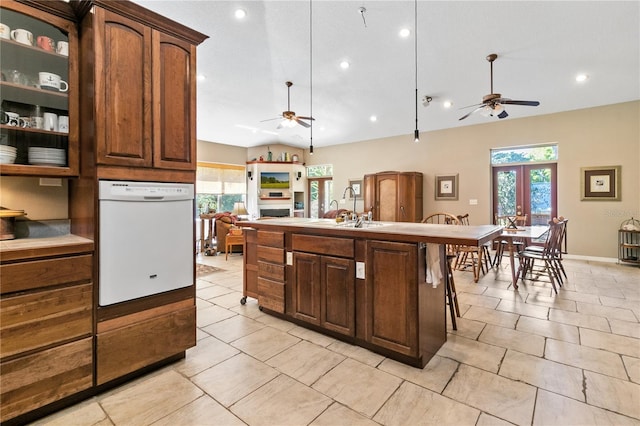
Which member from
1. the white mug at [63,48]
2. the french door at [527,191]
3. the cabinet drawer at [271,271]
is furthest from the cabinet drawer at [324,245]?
the french door at [527,191]

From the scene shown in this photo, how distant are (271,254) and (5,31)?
237 centimetres

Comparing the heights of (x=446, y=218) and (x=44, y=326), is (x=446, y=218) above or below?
above

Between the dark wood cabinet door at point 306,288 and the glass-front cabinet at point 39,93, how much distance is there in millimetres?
1777

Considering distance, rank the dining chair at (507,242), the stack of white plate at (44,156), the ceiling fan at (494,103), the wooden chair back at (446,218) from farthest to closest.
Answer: the dining chair at (507,242), the ceiling fan at (494,103), the wooden chair back at (446,218), the stack of white plate at (44,156)

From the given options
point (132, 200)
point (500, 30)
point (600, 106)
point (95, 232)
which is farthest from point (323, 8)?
point (600, 106)

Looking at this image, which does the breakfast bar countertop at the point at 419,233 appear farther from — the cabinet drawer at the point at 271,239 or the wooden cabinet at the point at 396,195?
the wooden cabinet at the point at 396,195

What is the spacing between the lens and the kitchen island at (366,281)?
2045mm


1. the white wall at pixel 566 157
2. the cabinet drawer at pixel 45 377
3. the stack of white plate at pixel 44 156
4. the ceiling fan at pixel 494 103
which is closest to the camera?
the cabinet drawer at pixel 45 377

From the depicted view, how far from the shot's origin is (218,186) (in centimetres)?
837

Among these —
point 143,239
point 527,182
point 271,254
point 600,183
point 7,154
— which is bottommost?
point 271,254

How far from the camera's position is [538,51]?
407 centimetres

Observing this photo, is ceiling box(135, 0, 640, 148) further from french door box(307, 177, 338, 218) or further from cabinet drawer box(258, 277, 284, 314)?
cabinet drawer box(258, 277, 284, 314)

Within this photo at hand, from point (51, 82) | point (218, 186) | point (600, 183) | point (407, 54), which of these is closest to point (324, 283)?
point (51, 82)

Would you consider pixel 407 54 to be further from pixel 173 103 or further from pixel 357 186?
pixel 357 186
